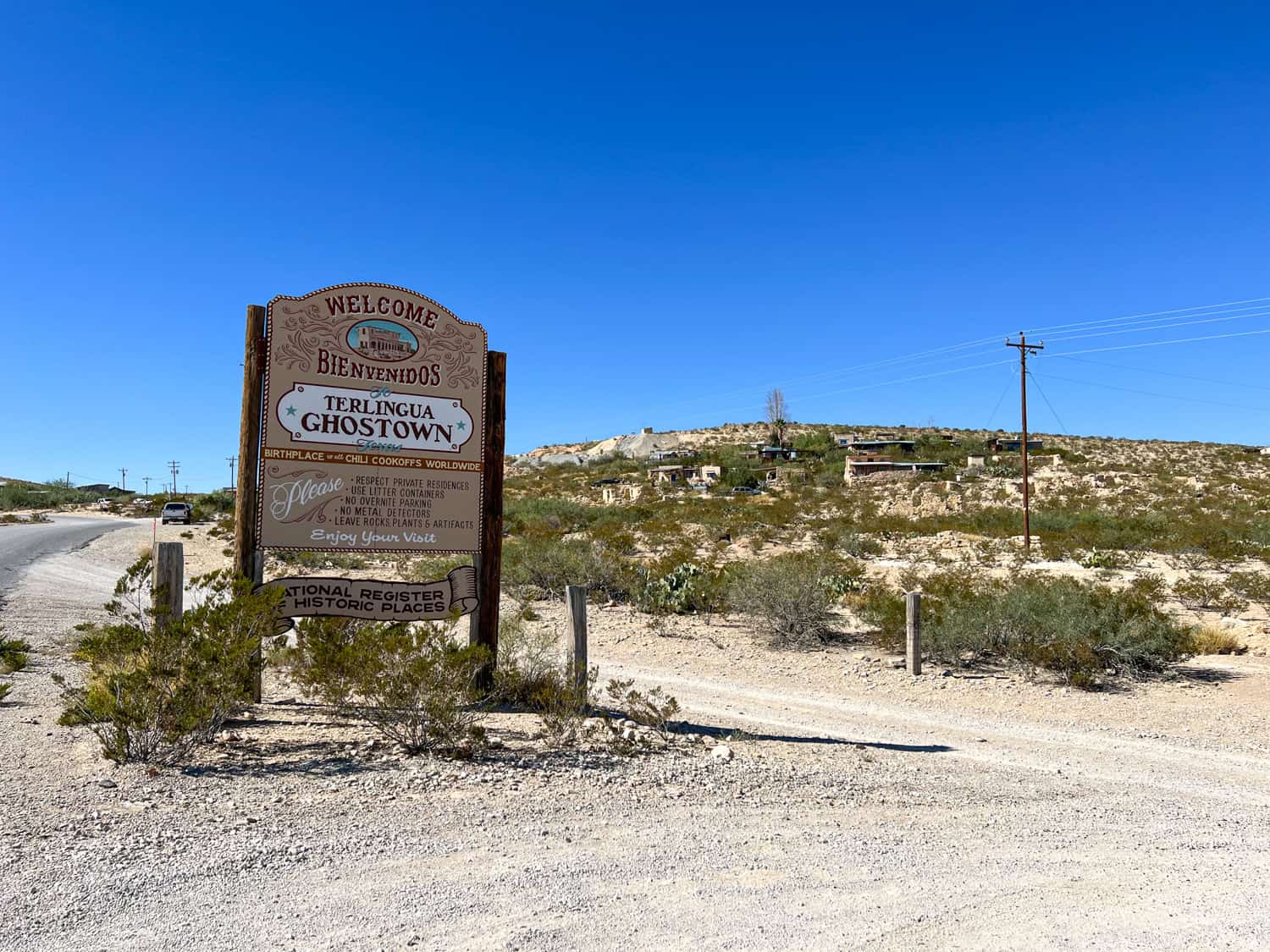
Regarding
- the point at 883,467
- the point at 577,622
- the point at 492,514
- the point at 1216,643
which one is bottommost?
the point at 1216,643

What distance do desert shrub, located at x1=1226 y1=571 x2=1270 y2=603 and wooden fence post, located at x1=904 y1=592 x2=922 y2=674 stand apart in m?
9.55

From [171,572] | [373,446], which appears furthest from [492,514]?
[171,572]

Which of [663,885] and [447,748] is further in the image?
[447,748]

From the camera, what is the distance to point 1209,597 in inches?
673

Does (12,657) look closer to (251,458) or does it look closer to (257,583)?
(257,583)

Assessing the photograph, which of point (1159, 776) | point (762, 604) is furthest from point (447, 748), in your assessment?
point (762, 604)

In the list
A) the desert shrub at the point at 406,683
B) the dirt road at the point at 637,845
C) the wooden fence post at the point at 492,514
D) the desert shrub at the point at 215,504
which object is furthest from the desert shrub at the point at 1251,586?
the desert shrub at the point at 215,504

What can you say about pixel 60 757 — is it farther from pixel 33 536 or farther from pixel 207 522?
pixel 207 522

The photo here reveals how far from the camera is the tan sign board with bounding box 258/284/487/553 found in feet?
26.7

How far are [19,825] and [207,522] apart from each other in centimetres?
5259

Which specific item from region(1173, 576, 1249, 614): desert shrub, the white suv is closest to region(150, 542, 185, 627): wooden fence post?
region(1173, 576, 1249, 614): desert shrub

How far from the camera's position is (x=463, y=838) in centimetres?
498

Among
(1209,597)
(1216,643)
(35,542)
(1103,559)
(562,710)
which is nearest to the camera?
(562,710)

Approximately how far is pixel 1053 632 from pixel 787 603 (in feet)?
12.6
